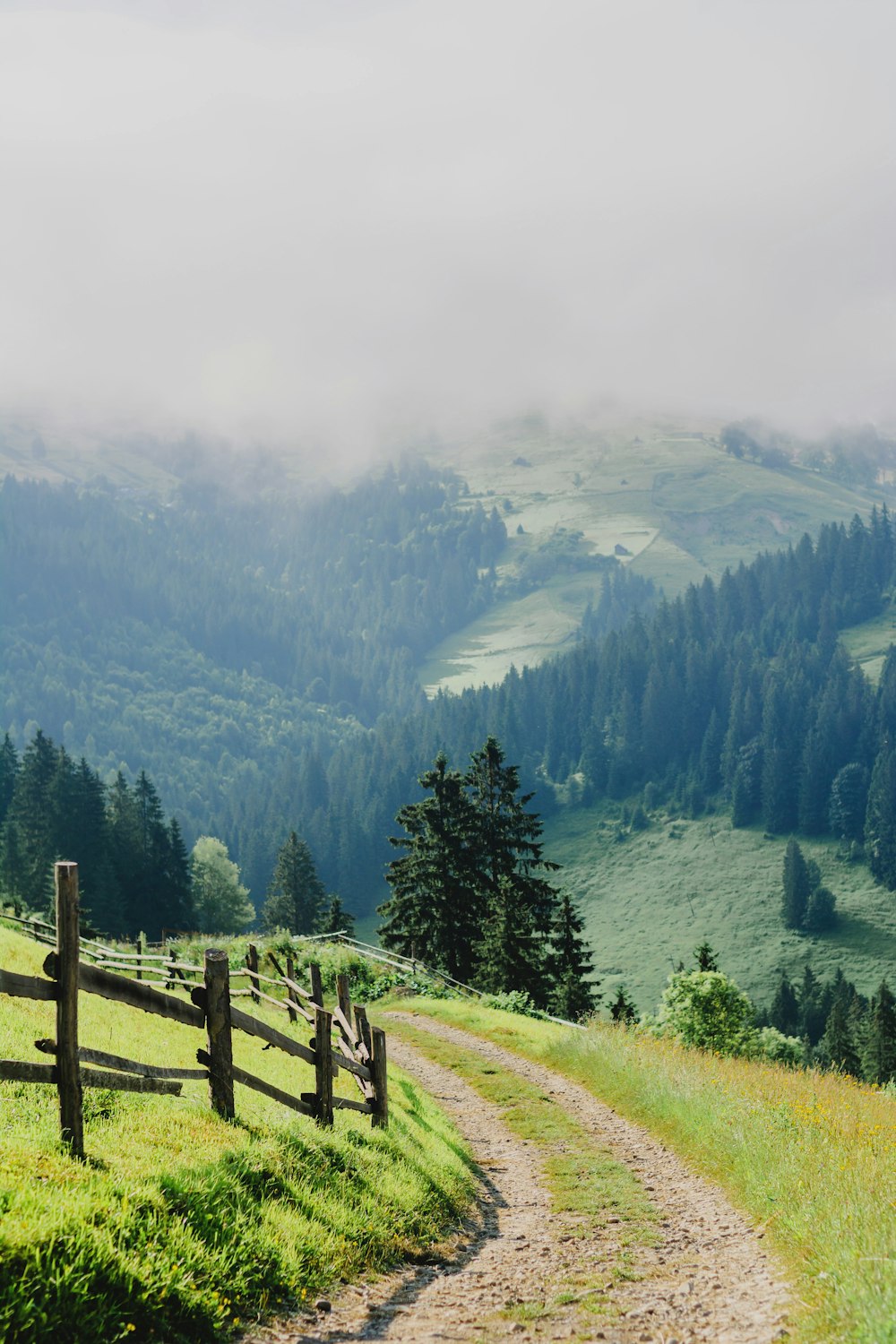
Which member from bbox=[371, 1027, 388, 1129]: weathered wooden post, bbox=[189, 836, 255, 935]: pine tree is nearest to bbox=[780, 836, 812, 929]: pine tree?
bbox=[189, 836, 255, 935]: pine tree

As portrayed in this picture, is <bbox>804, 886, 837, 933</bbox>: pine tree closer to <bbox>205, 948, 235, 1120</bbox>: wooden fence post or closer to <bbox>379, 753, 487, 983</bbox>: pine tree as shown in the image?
<bbox>379, 753, 487, 983</bbox>: pine tree

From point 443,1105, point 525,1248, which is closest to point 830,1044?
point 443,1105

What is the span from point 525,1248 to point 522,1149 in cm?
689

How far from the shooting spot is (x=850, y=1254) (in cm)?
928

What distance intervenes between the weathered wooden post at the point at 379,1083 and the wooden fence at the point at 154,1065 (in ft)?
0.05

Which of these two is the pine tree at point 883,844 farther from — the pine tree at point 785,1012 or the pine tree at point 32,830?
the pine tree at point 32,830

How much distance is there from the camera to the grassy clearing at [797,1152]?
28.3 ft

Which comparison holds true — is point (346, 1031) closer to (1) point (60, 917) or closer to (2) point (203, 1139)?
(2) point (203, 1139)

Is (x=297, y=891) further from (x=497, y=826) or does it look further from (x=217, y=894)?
(x=497, y=826)

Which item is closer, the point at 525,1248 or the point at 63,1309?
the point at 63,1309

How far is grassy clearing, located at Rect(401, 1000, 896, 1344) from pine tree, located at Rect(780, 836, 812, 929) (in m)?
153

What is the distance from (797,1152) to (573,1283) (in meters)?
4.45

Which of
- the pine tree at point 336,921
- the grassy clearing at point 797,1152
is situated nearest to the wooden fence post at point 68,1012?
the grassy clearing at point 797,1152

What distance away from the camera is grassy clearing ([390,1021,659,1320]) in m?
11.0
